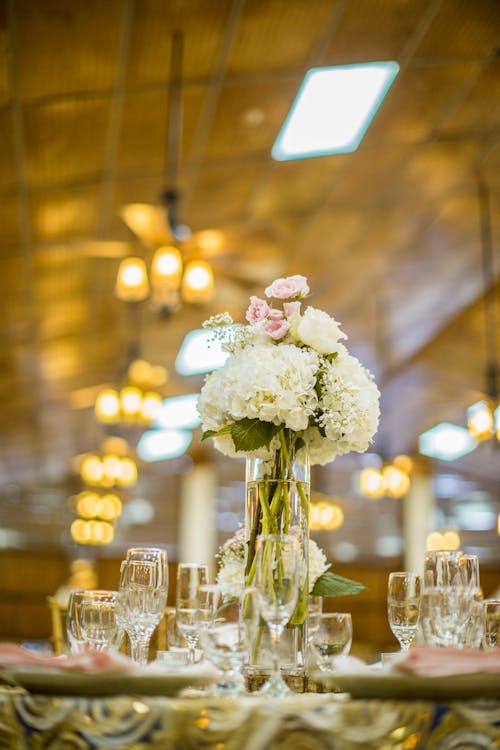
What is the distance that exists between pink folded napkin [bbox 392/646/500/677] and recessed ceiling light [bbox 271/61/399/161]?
454cm

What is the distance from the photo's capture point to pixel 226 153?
6.21m

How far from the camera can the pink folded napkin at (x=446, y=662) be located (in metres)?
1.38

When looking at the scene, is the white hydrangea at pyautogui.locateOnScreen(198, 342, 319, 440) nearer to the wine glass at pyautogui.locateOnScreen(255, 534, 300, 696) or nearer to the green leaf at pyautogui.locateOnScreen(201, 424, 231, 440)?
the green leaf at pyautogui.locateOnScreen(201, 424, 231, 440)

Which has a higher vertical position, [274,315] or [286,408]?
[274,315]

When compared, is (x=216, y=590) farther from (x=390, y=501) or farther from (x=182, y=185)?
(x=390, y=501)

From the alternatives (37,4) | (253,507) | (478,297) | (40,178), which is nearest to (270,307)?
(253,507)

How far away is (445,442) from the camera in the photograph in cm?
1567

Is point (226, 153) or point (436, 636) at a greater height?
point (226, 153)

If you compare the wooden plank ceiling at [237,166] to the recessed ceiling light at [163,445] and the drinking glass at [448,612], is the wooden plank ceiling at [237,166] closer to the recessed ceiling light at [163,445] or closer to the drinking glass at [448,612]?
the drinking glass at [448,612]

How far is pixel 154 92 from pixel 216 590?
400cm

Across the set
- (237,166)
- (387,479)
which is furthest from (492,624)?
(387,479)

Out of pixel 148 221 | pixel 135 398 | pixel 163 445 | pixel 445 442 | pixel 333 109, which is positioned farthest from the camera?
pixel 163 445

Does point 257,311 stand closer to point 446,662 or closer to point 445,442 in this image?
point 446,662

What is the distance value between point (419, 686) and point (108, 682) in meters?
0.46
